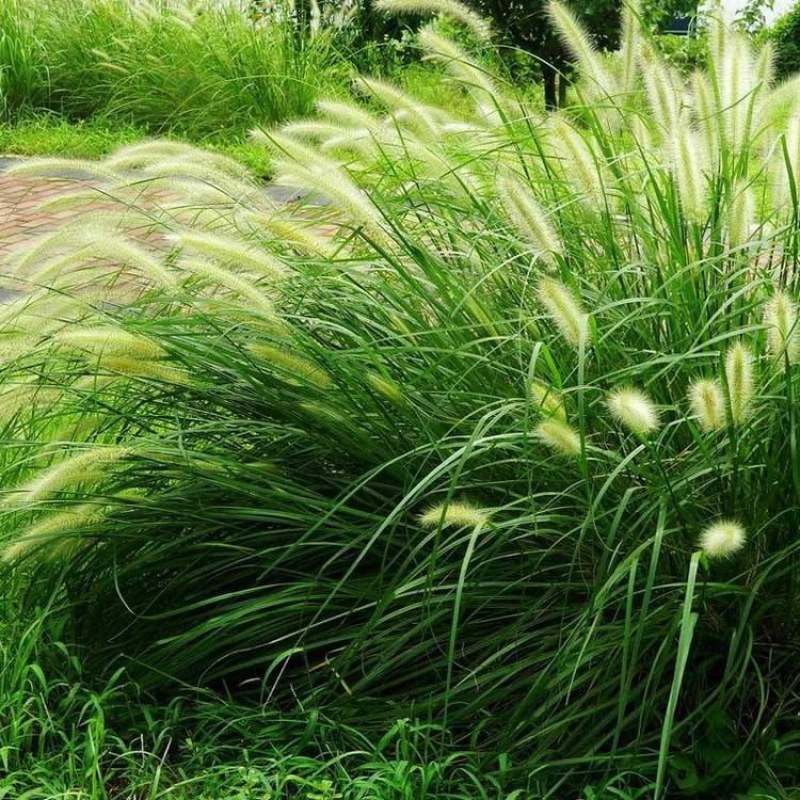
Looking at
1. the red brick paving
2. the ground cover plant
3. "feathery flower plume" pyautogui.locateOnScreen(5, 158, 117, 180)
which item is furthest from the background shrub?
"feathery flower plume" pyautogui.locateOnScreen(5, 158, 117, 180)

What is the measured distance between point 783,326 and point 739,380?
148mm

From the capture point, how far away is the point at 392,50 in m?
10.8

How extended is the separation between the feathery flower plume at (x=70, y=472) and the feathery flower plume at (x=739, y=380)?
121 centimetres

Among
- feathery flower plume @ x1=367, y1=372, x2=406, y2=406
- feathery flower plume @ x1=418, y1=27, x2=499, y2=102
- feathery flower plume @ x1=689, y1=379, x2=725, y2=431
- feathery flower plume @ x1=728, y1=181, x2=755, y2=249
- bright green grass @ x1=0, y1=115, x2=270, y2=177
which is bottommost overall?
bright green grass @ x1=0, y1=115, x2=270, y2=177

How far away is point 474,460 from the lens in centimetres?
265

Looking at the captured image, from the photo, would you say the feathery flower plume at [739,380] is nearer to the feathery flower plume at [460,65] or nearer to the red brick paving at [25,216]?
the feathery flower plume at [460,65]

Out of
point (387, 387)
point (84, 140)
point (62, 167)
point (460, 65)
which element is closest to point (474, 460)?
point (387, 387)

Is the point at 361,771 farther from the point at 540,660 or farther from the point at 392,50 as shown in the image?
the point at 392,50

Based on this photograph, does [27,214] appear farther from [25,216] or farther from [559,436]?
[559,436]

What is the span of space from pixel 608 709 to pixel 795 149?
1225 mm

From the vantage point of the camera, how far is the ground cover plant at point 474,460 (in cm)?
245

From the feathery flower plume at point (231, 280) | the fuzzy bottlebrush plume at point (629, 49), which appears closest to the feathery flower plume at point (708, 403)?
the feathery flower plume at point (231, 280)

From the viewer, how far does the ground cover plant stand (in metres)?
2.45

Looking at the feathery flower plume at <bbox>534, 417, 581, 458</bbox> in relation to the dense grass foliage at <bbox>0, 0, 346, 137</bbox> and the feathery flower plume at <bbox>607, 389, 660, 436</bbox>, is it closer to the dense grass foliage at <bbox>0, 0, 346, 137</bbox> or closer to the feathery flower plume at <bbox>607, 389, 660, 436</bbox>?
the feathery flower plume at <bbox>607, 389, 660, 436</bbox>
